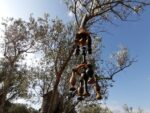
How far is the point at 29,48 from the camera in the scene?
39.6 metres

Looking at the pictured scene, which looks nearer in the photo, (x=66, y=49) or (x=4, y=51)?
(x=66, y=49)

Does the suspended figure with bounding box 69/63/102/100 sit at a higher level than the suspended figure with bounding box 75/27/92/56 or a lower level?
lower

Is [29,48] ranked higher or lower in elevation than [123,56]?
higher

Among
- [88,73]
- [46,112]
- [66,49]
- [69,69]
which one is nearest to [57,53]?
[66,49]

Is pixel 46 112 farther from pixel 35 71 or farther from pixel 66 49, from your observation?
pixel 35 71

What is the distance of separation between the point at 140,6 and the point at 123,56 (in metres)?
10.1

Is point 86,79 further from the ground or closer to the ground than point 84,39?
closer to the ground

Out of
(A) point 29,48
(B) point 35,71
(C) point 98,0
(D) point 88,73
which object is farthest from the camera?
(A) point 29,48

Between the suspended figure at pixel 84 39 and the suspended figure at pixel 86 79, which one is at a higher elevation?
the suspended figure at pixel 84 39

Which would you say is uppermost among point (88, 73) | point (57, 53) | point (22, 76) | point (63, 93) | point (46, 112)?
point (22, 76)

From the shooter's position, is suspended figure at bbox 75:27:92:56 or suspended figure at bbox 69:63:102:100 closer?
suspended figure at bbox 69:63:102:100

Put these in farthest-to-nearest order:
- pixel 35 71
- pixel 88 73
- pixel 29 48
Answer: pixel 29 48
pixel 35 71
pixel 88 73

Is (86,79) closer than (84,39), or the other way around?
(86,79)

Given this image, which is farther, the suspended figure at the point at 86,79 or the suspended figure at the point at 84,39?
the suspended figure at the point at 84,39
